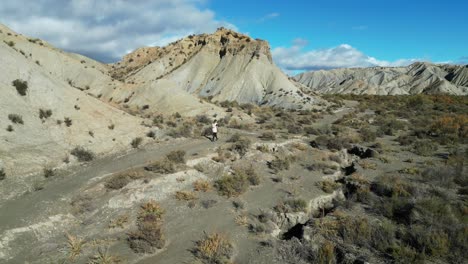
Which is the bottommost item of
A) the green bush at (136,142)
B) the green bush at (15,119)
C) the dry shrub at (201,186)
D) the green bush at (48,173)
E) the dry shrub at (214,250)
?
the dry shrub at (214,250)

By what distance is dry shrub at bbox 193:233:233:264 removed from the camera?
11.9 meters

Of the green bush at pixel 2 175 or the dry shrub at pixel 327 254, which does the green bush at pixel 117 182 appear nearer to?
the green bush at pixel 2 175

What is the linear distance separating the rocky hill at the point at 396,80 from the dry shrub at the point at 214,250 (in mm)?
110476

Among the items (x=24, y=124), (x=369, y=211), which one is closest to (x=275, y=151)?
(x=369, y=211)

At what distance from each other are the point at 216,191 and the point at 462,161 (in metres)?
15.2

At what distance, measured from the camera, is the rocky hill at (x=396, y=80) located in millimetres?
125250

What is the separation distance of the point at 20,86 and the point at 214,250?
18.2 m

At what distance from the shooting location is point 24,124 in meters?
20.6

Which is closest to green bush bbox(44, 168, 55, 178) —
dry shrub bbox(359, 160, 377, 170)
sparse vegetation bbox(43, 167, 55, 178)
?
sparse vegetation bbox(43, 167, 55, 178)

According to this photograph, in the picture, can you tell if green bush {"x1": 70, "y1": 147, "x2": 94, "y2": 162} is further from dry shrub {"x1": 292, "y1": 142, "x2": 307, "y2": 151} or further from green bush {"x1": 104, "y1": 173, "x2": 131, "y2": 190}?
dry shrub {"x1": 292, "y1": 142, "x2": 307, "y2": 151}

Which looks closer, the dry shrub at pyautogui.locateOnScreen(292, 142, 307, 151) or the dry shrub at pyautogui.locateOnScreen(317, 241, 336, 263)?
the dry shrub at pyautogui.locateOnScreen(317, 241, 336, 263)

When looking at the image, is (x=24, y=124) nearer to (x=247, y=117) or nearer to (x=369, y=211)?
(x=369, y=211)

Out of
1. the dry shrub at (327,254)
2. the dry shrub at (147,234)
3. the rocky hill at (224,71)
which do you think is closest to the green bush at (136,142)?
the dry shrub at (147,234)

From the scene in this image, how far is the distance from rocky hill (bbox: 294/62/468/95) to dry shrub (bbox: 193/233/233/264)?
110476mm
